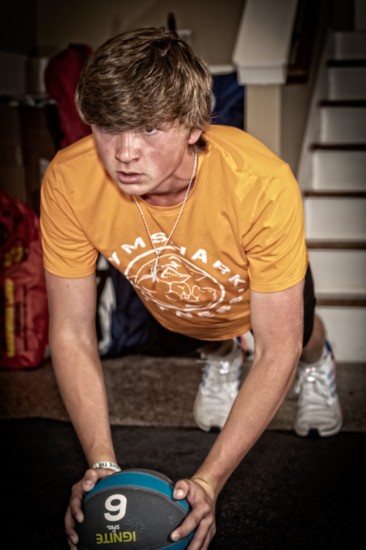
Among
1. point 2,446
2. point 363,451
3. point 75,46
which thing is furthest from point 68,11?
point 363,451

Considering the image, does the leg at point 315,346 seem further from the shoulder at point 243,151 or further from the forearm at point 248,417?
the shoulder at point 243,151

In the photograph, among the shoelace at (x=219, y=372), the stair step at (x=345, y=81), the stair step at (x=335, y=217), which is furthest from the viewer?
the stair step at (x=345, y=81)

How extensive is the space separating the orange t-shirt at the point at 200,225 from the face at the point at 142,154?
0.42ft

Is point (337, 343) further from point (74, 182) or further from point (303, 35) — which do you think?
point (74, 182)

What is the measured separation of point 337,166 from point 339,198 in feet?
1.14

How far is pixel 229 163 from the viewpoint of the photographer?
143cm

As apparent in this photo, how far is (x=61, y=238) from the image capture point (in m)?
1.55

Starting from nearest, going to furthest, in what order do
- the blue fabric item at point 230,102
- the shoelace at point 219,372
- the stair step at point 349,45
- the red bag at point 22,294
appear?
the shoelace at point 219,372 < the red bag at point 22,294 < the blue fabric item at point 230,102 < the stair step at point 349,45

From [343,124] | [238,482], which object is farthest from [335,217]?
[238,482]

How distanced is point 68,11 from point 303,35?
62.7 inches

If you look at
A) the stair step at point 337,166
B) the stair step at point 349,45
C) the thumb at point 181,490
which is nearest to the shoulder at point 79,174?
the thumb at point 181,490

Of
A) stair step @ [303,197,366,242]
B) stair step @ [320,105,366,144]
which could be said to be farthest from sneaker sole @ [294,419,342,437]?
stair step @ [320,105,366,144]

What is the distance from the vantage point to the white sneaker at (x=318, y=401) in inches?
84.4

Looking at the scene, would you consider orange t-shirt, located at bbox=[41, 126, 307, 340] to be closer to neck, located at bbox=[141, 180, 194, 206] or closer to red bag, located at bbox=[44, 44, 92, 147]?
neck, located at bbox=[141, 180, 194, 206]
